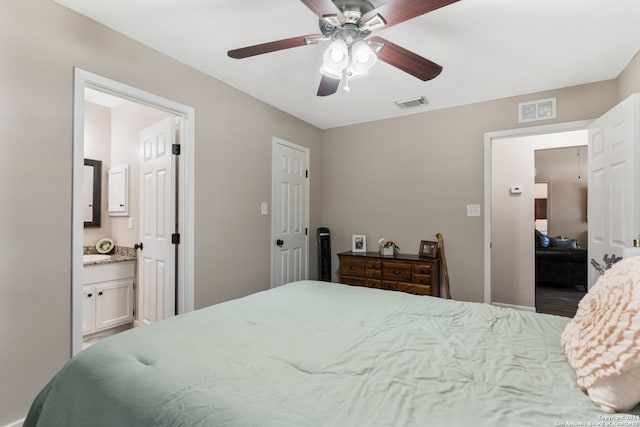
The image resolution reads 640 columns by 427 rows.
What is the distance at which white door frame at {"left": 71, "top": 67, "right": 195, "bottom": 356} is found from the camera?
1.94 meters

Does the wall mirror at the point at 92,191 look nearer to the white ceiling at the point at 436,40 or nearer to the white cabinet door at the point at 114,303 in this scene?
the white cabinet door at the point at 114,303

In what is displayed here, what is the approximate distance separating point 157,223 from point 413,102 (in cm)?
295

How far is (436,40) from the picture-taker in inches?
88.0

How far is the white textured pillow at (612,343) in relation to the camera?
744 millimetres

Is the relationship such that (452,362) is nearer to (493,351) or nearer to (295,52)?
(493,351)

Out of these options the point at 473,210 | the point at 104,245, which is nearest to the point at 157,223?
the point at 104,245

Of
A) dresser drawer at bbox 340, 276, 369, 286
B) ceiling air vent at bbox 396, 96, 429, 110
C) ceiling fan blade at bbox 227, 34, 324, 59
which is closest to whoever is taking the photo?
ceiling fan blade at bbox 227, 34, 324, 59

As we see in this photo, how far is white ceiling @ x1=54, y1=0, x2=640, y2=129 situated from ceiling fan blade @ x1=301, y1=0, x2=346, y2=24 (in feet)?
1.43

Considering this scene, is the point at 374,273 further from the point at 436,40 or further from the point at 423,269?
the point at 436,40

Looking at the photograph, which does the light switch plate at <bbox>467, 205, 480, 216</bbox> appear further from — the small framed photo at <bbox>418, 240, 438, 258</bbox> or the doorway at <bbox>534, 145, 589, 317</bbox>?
the doorway at <bbox>534, 145, 589, 317</bbox>

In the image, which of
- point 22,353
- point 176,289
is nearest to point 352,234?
point 176,289

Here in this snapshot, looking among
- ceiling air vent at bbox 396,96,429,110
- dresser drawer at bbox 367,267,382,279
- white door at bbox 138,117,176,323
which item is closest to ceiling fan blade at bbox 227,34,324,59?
white door at bbox 138,117,176,323

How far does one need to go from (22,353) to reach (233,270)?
157 centimetres

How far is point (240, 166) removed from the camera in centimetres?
315
